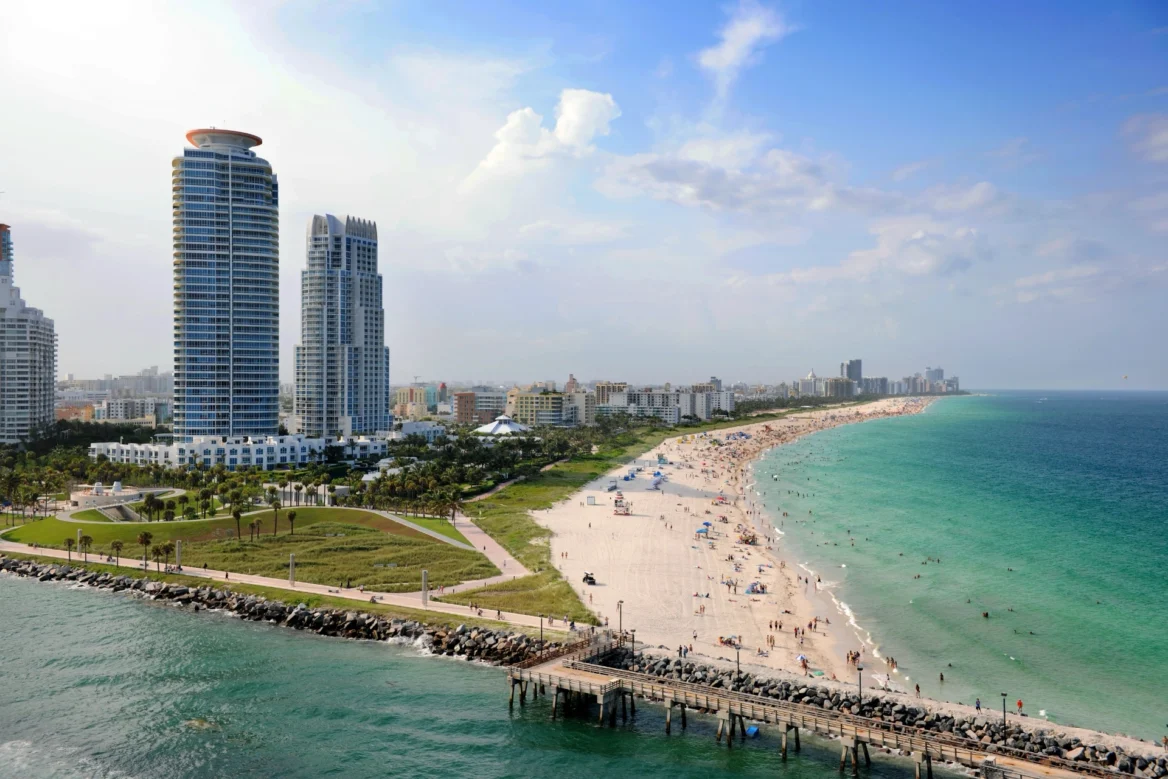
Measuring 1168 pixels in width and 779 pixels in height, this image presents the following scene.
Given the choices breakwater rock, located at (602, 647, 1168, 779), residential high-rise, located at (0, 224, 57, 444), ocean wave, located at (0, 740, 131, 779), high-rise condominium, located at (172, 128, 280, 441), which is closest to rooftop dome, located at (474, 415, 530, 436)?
high-rise condominium, located at (172, 128, 280, 441)

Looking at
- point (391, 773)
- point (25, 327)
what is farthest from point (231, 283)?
point (391, 773)

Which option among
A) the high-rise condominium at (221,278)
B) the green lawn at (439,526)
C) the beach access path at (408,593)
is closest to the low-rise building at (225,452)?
the high-rise condominium at (221,278)

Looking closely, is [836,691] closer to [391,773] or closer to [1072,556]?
[391,773]

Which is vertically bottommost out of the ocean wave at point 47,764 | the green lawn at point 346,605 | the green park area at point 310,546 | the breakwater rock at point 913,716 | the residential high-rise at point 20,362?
the ocean wave at point 47,764

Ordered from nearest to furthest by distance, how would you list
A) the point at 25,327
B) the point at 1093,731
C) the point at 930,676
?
the point at 1093,731, the point at 930,676, the point at 25,327

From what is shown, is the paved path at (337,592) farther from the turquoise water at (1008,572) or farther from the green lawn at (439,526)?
the turquoise water at (1008,572)

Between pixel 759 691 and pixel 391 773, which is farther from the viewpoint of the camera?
pixel 759 691

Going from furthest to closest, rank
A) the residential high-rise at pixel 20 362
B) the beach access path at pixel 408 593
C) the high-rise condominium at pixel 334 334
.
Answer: the high-rise condominium at pixel 334 334
the residential high-rise at pixel 20 362
the beach access path at pixel 408 593
